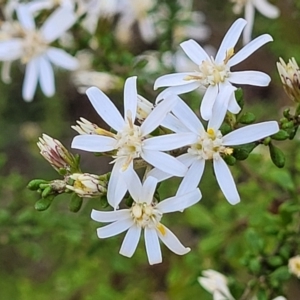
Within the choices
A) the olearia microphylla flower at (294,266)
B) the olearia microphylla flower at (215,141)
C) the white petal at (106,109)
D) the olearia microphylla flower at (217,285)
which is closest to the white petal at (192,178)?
the olearia microphylla flower at (215,141)

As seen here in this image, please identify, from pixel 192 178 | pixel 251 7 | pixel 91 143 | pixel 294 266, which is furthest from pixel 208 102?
pixel 251 7

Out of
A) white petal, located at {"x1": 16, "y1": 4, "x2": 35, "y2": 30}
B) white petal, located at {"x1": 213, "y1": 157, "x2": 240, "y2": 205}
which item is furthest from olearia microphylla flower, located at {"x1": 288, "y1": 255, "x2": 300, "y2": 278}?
white petal, located at {"x1": 16, "y1": 4, "x2": 35, "y2": 30}

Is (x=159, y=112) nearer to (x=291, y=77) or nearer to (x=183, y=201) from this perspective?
(x=183, y=201)

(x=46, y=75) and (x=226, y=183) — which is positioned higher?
(x=46, y=75)

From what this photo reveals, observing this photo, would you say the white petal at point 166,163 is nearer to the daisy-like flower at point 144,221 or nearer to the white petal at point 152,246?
the daisy-like flower at point 144,221

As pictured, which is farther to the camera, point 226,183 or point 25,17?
point 25,17

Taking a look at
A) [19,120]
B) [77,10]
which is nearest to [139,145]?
[77,10]

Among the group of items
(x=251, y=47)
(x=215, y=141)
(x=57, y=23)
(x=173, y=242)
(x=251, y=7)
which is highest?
(x=57, y=23)
